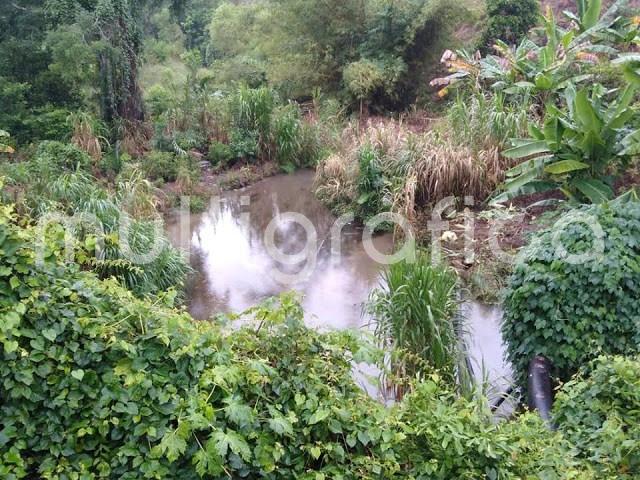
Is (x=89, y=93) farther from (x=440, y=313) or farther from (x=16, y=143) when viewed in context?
(x=440, y=313)

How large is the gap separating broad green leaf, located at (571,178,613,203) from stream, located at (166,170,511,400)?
1462mm

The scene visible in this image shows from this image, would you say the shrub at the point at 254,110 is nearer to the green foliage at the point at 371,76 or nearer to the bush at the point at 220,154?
the bush at the point at 220,154

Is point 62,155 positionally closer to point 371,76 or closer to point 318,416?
point 371,76

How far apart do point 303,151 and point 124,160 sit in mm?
3257

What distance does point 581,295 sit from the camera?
395 centimetres

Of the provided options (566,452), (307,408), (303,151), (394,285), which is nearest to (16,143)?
(303,151)

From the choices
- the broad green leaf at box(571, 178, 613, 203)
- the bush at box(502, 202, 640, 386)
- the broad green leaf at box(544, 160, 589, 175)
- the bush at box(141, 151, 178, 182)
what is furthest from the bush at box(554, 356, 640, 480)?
the bush at box(141, 151, 178, 182)

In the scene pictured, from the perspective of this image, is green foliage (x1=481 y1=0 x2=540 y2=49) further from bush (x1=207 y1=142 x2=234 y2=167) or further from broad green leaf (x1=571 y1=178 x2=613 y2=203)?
broad green leaf (x1=571 y1=178 x2=613 y2=203)

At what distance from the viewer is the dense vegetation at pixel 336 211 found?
2.49 metres

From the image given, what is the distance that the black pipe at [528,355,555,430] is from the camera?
3765mm

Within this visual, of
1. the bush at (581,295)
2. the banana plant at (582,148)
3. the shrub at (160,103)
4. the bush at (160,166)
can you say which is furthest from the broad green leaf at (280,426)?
the shrub at (160,103)

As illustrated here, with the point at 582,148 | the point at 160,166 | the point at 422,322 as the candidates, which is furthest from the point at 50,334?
the point at 160,166

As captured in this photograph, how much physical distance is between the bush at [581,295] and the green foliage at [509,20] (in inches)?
391

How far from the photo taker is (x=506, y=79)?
30.9 feet
